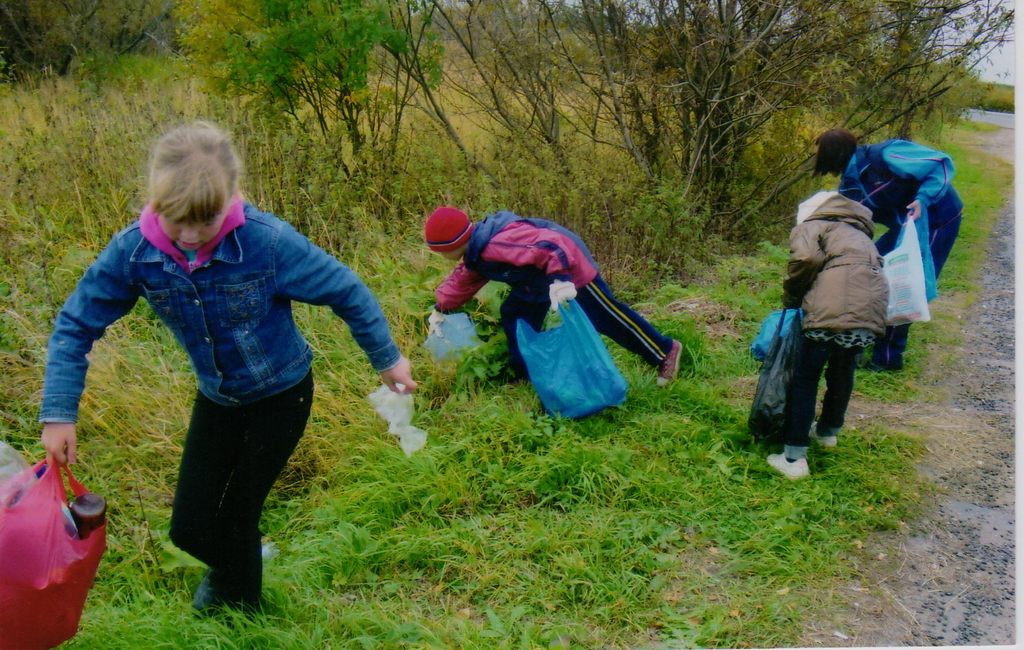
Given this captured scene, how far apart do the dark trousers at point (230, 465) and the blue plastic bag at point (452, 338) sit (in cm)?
180

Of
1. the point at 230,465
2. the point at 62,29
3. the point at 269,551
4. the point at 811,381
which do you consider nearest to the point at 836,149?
the point at 811,381

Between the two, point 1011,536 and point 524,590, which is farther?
point 1011,536

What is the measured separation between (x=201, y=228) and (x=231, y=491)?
83 centimetres

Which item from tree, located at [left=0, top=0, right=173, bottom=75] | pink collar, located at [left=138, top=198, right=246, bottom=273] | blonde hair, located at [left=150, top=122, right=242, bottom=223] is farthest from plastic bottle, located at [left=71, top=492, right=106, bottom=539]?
tree, located at [left=0, top=0, right=173, bottom=75]

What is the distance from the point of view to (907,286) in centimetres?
372

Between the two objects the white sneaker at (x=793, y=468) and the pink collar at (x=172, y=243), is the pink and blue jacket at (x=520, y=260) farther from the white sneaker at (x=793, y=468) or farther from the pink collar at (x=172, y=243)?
the pink collar at (x=172, y=243)

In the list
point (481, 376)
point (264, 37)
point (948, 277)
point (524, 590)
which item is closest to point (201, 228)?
point (524, 590)

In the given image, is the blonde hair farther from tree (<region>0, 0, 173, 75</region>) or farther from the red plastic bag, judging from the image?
tree (<region>0, 0, 173, 75</region>)

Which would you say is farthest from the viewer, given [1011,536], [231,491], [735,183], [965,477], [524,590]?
[735,183]

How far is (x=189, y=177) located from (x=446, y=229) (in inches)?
72.6

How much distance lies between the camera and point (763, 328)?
4723mm

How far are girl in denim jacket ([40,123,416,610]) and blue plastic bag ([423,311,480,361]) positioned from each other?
5.89ft

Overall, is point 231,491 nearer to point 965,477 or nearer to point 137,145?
point 965,477

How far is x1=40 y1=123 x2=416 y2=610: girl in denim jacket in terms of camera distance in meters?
1.93
